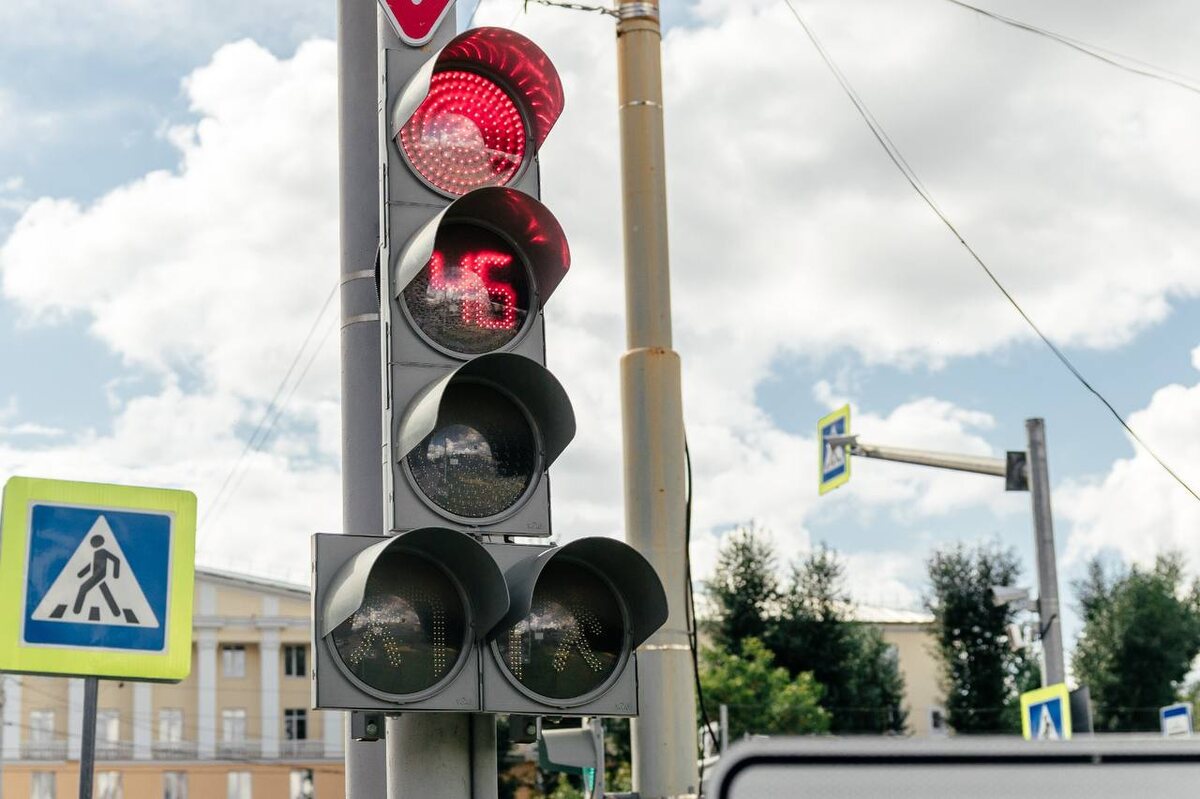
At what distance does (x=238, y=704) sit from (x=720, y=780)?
241 feet

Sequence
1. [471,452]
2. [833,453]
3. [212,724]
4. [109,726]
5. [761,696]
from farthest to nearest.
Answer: [212,724], [109,726], [761,696], [833,453], [471,452]

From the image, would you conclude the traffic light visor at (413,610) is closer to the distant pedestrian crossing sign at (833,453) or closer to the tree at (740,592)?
the distant pedestrian crossing sign at (833,453)

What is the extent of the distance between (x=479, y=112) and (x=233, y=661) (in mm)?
71990

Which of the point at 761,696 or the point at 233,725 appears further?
the point at 233,725

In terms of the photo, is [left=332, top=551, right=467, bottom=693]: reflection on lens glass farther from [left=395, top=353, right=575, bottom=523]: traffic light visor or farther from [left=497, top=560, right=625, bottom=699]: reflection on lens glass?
[left=395, top=353, right=575, bottom=523]: traffic light visor

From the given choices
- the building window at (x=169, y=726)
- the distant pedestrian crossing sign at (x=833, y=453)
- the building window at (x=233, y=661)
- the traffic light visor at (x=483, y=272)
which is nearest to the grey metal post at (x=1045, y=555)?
the distant pedestrian crossing sign at (x=833, y=453)

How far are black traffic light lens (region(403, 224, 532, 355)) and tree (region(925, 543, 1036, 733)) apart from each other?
50.4 m

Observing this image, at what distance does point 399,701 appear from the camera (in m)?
3.27

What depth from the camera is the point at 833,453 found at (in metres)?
16.6

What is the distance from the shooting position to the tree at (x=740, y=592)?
55375 millimetres

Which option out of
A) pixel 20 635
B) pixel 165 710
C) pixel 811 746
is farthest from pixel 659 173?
pixel 165 710

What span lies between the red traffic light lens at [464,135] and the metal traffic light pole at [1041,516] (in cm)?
980

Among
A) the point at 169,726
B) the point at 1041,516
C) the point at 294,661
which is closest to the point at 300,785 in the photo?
the point at 294,661

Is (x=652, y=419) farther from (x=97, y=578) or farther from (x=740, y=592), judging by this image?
(x=740, y=592)
